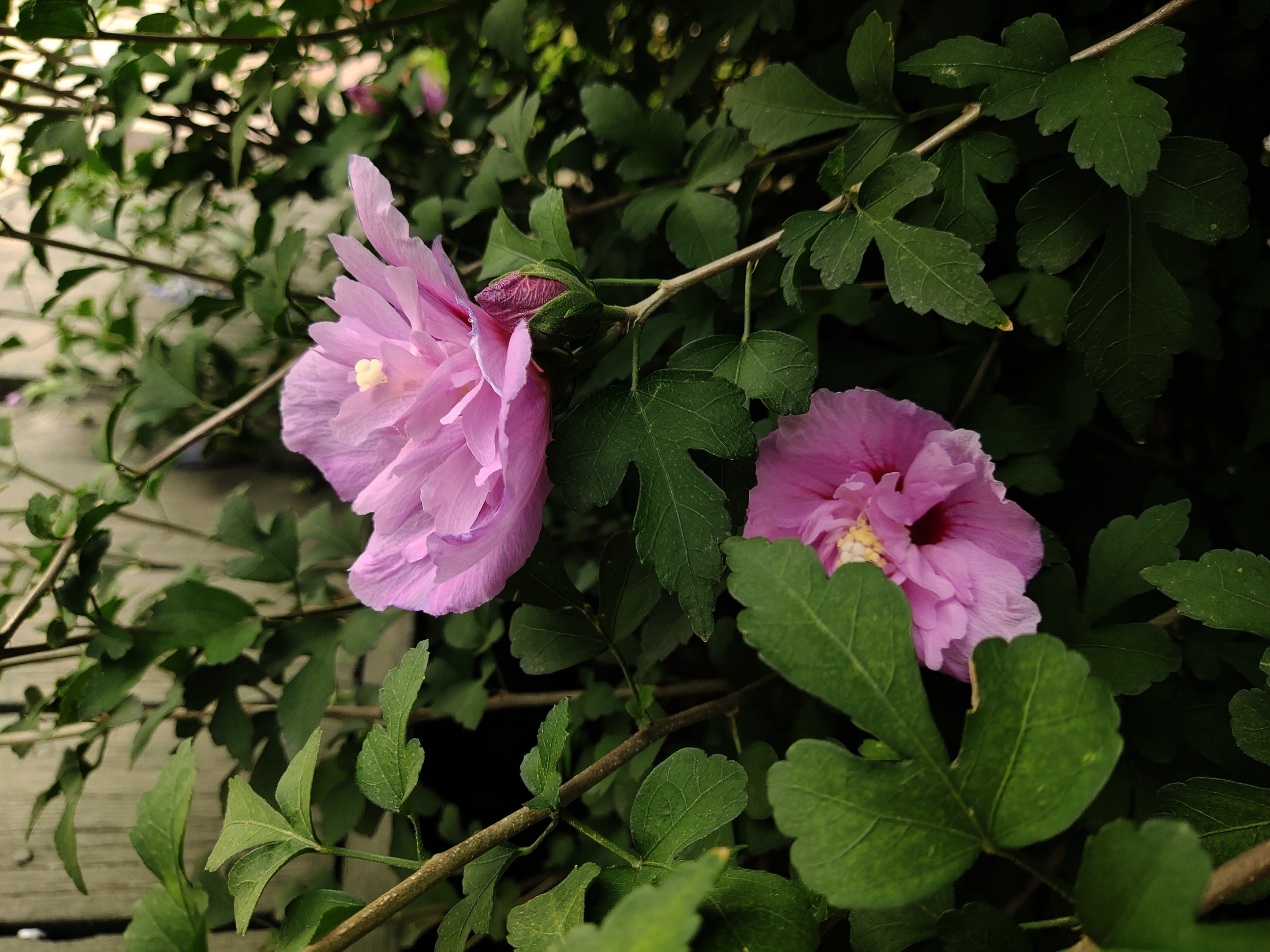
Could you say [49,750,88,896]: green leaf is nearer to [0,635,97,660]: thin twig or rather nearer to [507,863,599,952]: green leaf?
[0,635,97,660]: thin twig

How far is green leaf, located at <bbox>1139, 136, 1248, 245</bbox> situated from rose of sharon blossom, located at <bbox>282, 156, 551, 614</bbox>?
1.14 feet

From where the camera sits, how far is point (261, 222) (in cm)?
76

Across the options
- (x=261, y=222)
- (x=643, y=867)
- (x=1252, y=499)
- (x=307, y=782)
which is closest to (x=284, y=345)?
(x=261, y=222)

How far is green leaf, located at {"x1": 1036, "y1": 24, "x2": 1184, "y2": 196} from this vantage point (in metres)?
0.37

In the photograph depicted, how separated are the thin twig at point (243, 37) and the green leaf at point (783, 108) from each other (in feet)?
1.07

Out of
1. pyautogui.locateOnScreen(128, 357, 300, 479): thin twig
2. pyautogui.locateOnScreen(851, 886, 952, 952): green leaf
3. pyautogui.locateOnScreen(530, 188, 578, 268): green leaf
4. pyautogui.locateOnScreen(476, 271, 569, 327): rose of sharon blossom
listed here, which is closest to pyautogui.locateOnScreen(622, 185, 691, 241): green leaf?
pyautogui.locateOnScreen(530, 188, 578, 268): green leaf

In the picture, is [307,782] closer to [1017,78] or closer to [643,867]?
[643,867]

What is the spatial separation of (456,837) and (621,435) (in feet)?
1.87

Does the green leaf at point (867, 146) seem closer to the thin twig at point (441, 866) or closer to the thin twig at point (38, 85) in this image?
the thin twig at point (441, 866)

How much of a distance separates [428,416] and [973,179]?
0.34m

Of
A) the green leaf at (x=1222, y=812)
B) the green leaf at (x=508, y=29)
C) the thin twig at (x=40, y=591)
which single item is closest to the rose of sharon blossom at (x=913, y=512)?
the green leaf at (x=1222, y=812)

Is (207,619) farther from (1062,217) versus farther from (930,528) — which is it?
(1062,217)

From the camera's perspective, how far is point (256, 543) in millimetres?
672

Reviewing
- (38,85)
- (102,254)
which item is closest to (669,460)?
(102,254)
